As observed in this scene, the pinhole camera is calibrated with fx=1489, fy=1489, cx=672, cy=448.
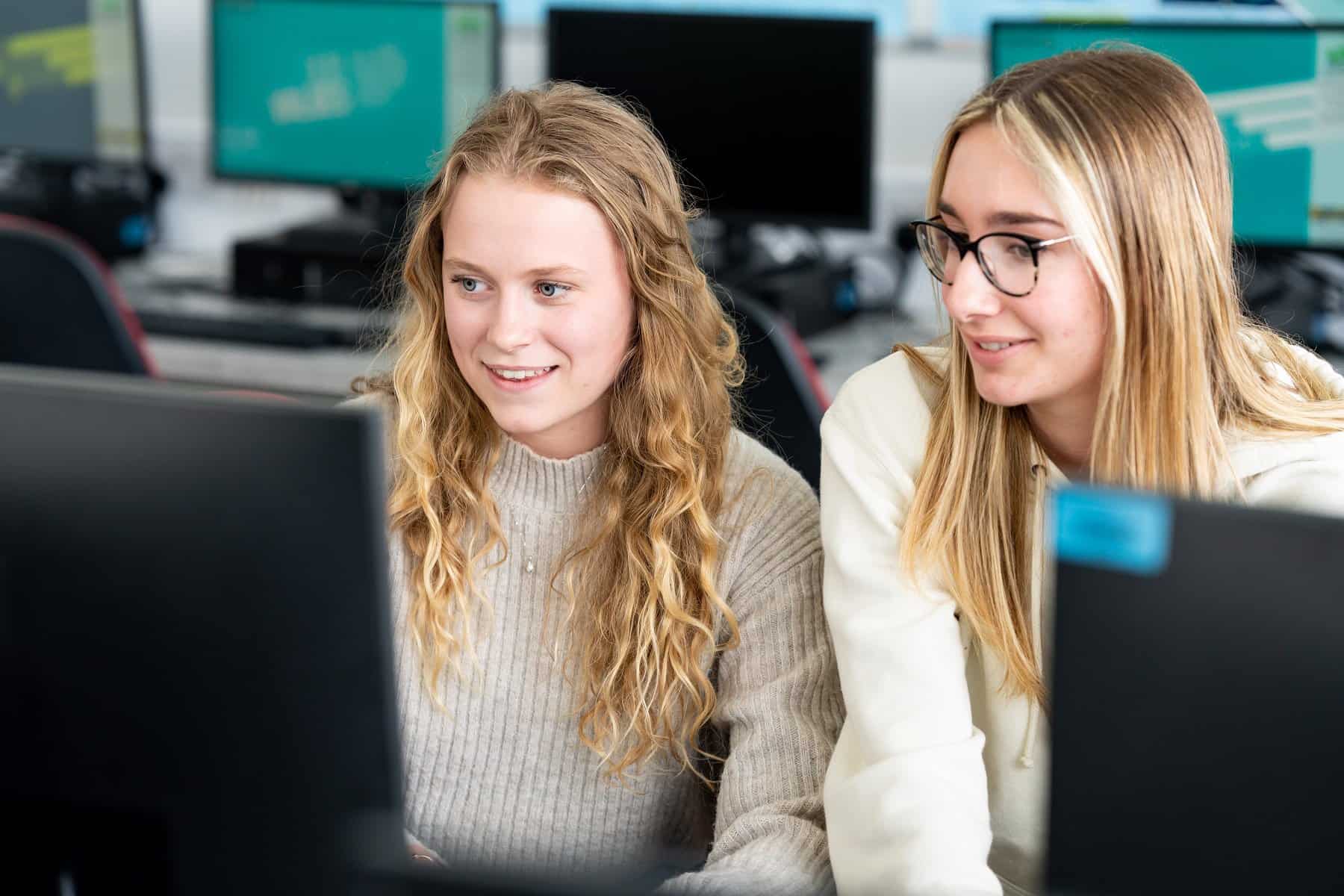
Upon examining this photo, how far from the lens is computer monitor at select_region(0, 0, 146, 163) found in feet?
11.5

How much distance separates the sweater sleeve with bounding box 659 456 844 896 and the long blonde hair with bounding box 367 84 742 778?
0.03 meters

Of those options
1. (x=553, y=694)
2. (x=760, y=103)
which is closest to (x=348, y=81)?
(x=760, y=103)

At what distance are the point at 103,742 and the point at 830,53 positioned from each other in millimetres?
2455

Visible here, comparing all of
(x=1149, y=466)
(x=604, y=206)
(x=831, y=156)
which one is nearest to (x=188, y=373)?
(x=831, y=156)

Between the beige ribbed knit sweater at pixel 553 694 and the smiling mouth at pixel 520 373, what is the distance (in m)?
0.09

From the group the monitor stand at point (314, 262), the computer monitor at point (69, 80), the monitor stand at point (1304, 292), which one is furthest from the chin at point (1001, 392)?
the computer monitor at point (69, 80)

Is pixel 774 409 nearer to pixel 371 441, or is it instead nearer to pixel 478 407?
pixel 478 407

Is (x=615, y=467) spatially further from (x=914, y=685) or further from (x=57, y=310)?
(x=57, y=310)

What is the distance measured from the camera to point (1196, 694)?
0.56 meters

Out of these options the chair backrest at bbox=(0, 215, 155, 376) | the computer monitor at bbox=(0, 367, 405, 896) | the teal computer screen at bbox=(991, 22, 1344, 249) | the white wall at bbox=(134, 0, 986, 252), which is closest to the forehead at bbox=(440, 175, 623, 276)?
the computer monitor at bbox=(0, 367, 405, 896)

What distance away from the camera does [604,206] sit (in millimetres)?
1270

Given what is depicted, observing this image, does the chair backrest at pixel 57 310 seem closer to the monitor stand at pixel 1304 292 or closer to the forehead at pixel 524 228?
the forehead at pixel 524 228

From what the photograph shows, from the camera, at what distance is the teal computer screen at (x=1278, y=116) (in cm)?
266

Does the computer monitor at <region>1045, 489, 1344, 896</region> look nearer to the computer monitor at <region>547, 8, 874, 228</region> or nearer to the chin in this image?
the chin
